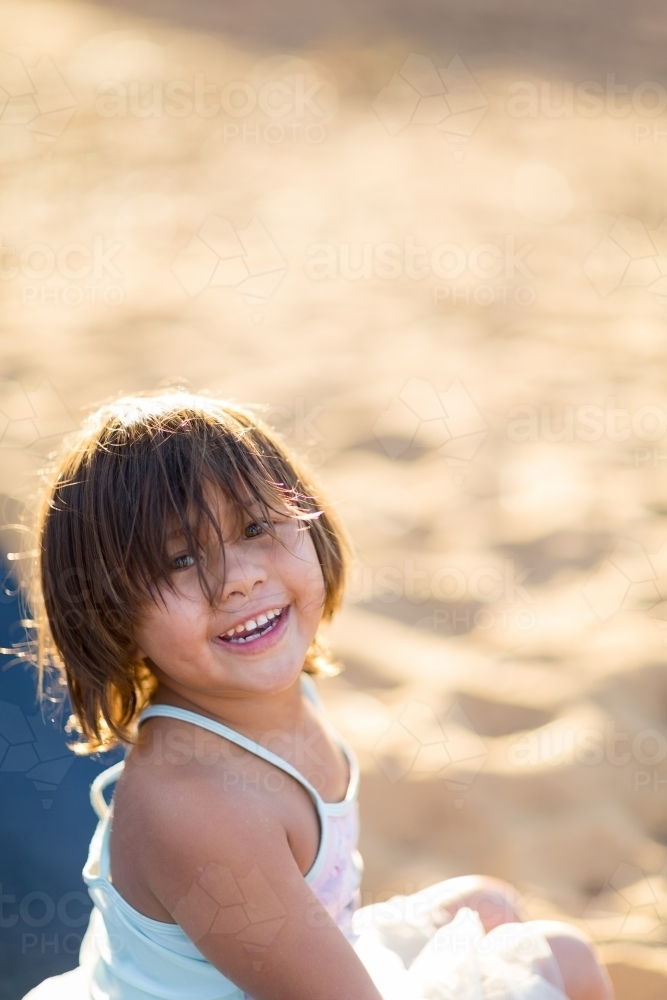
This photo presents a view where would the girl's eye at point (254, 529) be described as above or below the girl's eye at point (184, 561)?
above

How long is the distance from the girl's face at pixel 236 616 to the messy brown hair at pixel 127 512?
0.02m

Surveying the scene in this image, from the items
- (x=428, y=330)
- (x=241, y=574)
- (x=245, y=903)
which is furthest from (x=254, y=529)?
(x=428, y=330)

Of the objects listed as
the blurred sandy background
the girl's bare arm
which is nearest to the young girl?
the girl's bare arm

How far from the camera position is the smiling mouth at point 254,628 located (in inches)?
48.5

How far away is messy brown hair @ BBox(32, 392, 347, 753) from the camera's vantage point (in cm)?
119

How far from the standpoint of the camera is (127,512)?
119 centimetres

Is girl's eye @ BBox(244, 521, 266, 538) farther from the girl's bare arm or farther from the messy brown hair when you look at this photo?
the girl's bare arm

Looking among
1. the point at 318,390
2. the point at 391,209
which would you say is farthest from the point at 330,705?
the point at 391,209

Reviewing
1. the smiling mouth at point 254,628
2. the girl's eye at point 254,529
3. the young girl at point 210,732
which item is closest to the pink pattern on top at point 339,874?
the young girl at point 210,732

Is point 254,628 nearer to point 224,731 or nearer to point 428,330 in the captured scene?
point 224,731

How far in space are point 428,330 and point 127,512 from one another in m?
3.11

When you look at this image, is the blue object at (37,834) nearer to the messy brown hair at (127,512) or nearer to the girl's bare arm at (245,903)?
the messy brown hair at (127,512)

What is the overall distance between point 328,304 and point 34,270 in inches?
54.0

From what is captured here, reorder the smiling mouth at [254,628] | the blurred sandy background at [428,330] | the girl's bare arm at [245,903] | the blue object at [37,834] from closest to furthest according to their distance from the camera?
the girl's bare arm at [245,903], the smiling mouth at [254,628], the blue object at [37,834], the blurred sandy background at [428,330]
